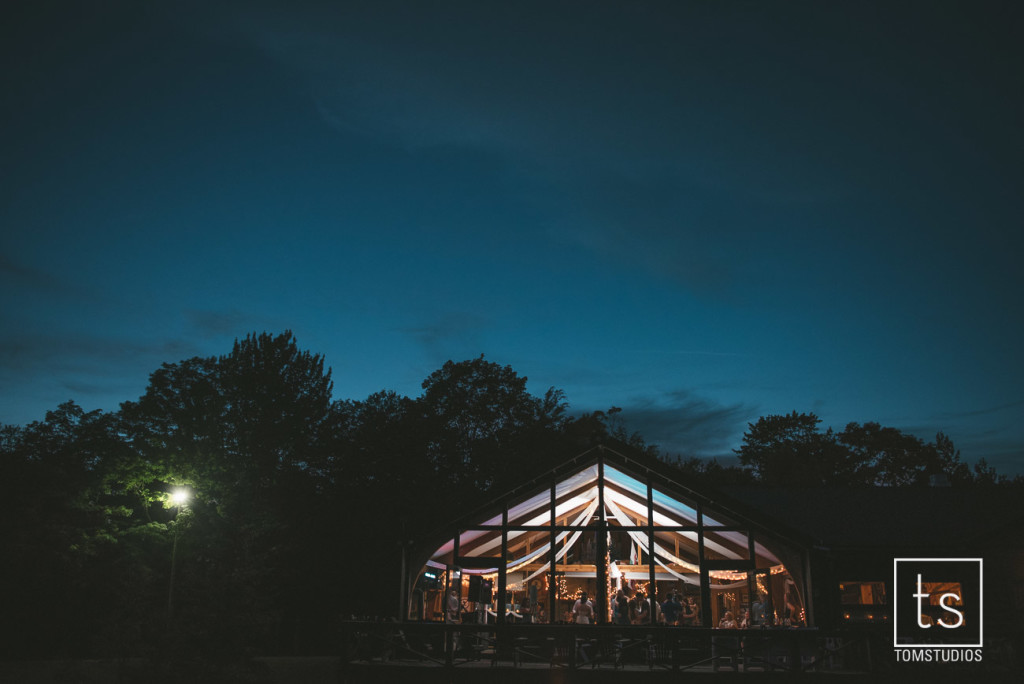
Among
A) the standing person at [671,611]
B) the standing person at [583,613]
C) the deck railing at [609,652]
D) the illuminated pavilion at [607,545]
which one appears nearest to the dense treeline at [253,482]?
the illuminated pavilion at [607,545]

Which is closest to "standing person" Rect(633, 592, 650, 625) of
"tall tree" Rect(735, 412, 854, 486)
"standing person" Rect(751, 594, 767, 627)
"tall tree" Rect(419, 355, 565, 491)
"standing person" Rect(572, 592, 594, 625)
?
"standing person" Rect(572, 592, 594, 625)

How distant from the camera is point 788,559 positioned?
14.2 metres

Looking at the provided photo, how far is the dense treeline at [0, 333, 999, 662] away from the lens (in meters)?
21.9

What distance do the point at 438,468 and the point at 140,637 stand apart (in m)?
16.2

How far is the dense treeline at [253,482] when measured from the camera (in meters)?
21.9

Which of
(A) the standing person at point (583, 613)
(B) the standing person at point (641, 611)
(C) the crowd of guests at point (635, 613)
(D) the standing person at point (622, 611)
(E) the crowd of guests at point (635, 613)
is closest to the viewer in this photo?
(E) the crowd of guests at point (635, 613)

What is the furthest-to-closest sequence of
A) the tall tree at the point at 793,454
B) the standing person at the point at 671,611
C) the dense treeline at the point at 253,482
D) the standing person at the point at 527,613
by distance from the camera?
the tall tree at the point at 793,454, the dense treeline at the point at 253,482, the standing person at the point at 527,613, the standing person at the point at 671,611

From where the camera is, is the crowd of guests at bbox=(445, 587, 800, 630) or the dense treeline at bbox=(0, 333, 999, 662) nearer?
the crowd of guests at bbox=(445, 587, 800, 630)

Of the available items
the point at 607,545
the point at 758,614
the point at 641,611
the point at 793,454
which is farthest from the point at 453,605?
the point at 793,454

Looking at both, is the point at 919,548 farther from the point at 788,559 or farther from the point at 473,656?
the point at 473,656

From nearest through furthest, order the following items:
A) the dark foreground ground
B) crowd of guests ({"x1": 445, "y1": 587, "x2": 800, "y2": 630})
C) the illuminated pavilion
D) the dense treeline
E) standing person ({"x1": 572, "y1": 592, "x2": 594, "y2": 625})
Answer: the dark foreground ground < the illuminated pavilion < crowd of guests ({"x1": 445, "y1": 587, "x2": 800, "y2": 630}) < standing person ({"x1": 572, "y1": 592, "x2": 594, "y2": 625}) < the dense treeline

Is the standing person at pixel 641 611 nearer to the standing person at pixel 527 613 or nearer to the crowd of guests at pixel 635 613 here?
the crowd of guests at pixel 635 613

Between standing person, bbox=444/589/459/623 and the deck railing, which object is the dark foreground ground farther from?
standing person, bbox=444/589/459/623

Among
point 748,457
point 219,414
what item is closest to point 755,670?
point 219,414
